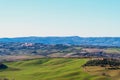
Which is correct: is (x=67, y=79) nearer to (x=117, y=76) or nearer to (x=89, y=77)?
(x=89, y=77)

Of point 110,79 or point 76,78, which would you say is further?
point 76,78

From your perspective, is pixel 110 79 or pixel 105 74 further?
pixel 105 74

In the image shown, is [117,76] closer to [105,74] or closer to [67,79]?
[105,74]

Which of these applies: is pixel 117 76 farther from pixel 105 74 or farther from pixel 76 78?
pixel 76 78

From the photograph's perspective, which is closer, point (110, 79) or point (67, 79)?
point (110, 79)

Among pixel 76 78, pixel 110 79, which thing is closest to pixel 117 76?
pixel 110 79

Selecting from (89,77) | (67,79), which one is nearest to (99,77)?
(89,77)

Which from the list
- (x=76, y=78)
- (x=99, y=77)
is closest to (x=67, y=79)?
(x=76, y=78)
